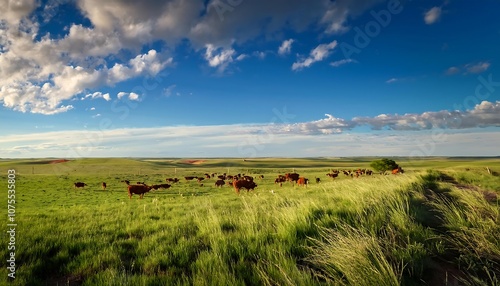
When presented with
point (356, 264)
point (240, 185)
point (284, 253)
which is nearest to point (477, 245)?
point (356, 264)

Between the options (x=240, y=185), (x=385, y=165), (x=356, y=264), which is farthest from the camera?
(x=385, y=165)

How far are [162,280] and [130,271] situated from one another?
40.2 inches

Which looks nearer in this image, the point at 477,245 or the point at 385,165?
the point at 477,245

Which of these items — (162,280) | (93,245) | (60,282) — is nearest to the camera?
(162,280)

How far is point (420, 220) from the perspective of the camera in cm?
781

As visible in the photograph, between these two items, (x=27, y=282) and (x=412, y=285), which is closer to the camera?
(x=412, y=285)

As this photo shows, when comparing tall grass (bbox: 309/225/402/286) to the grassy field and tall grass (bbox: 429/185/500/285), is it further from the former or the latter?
tall grass (bbox: 429/185/500/285)

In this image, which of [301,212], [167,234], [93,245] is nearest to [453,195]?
[301,212]

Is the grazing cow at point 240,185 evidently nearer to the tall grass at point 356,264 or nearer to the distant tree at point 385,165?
the tall grass at point 356,264

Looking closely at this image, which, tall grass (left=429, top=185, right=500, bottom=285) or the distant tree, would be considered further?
the distant tree

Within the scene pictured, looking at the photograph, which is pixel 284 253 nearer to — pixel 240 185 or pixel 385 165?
pixel 240 185

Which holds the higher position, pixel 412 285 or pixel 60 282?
pixel 412 285

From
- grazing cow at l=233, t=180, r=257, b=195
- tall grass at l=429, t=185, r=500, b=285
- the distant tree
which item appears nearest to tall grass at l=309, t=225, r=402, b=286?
tall grass at l=429, t=185, r=500, b=285

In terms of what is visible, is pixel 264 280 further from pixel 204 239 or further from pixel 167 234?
pixel 167 234
